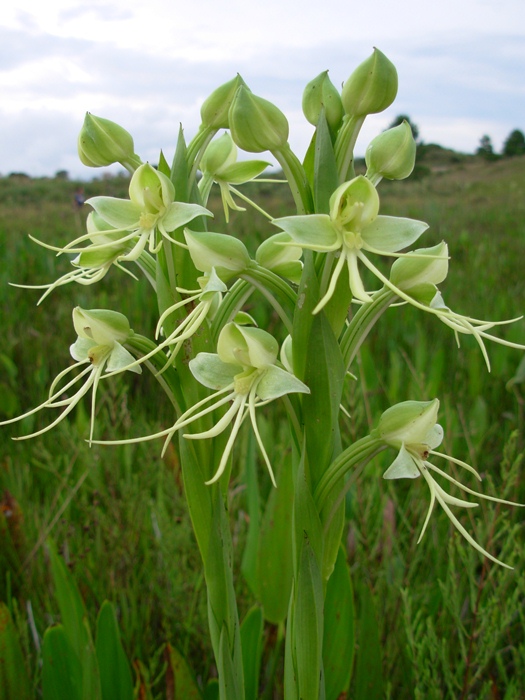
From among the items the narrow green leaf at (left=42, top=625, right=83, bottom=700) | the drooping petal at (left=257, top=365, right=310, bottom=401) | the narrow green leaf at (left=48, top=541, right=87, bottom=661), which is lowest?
the narrow green leaf at (left=42, top=625, right=83, bottom=700)

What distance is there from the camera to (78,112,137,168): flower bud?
0.95 metres

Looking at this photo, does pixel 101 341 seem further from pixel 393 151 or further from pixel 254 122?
pixel 393 151

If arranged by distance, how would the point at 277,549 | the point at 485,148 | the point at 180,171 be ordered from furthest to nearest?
the point at 485,148 → the point at 277,549 → the point at 180,171

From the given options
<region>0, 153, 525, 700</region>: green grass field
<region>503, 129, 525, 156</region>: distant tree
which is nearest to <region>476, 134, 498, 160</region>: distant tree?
<region>503, 129, 525, 156</region>: distant tree

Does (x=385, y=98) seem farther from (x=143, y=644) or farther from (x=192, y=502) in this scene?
(x=143, y=644)

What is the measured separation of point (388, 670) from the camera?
1237mm

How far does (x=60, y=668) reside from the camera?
3.29 feet

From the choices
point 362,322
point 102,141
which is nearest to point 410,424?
point 362,322

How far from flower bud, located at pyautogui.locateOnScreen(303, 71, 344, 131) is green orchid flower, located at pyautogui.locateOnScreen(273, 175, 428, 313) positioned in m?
0.13

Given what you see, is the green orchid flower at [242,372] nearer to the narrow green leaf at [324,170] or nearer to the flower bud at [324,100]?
the narrow green leaf at [324,170]

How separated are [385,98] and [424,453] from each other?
439 mm

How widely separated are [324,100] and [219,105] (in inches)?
7.7

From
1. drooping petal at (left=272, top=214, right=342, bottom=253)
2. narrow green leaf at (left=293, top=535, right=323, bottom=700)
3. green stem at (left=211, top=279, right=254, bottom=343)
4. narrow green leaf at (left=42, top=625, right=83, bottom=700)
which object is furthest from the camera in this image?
narrow green leaf at (left=42, top=625, right=83, bottom=700)

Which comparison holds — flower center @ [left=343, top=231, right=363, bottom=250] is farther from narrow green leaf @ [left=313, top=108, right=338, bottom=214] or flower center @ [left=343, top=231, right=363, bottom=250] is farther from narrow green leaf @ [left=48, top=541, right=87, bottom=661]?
narrow green leaf @ [left=48, top=541, right=87, bottom=661]
